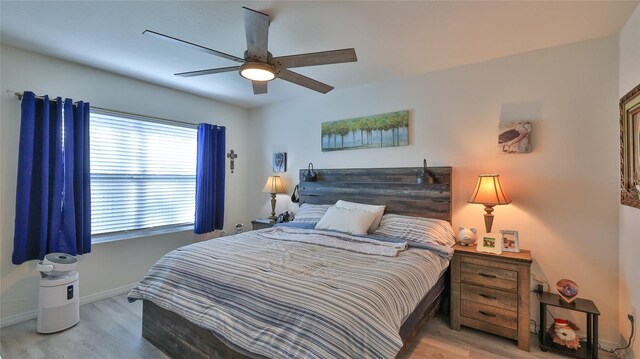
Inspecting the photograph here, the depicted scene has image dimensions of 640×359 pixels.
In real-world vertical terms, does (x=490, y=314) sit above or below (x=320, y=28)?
below

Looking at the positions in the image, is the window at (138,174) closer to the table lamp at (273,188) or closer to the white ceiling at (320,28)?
the white ceiling at (320,28)

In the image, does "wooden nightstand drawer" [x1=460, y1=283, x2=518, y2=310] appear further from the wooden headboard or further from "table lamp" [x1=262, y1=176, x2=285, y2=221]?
"table lamp" [x1=262, y1=176, x2=285, y2=221]

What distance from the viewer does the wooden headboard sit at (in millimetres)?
2990

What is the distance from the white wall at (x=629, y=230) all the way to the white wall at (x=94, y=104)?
4.35 m

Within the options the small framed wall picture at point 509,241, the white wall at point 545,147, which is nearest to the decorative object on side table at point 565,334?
the white wall at point 545,147

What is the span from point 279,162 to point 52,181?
2526mm

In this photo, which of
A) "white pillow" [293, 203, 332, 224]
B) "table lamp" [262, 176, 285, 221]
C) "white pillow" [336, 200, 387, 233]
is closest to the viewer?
"white pillow" [336, 200, 387, 233]

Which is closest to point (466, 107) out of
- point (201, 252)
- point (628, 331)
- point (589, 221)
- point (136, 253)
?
point (589, 221)

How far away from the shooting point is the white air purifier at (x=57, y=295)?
2.45 meters

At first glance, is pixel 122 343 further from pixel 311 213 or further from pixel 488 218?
pixel 488 218

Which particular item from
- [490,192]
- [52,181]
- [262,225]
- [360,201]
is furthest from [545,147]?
[52,181]

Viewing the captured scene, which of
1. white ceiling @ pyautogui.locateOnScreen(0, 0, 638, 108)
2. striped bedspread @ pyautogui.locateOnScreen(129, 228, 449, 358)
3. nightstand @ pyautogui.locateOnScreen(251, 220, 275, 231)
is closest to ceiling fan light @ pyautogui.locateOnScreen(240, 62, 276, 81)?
white ceiling @ pyautogui.locateOnScreen(0, 0, 638, 108)

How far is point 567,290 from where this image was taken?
2260 millimetres

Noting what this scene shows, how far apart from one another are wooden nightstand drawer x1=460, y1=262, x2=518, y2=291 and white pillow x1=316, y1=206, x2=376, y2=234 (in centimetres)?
94
